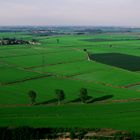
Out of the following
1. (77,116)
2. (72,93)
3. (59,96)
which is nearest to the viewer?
(77,116)

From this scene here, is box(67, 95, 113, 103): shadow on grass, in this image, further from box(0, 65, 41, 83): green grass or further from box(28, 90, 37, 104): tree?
box(0, 65, 41, 83): green grass

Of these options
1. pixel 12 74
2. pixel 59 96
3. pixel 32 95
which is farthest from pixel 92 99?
pixel 12 74

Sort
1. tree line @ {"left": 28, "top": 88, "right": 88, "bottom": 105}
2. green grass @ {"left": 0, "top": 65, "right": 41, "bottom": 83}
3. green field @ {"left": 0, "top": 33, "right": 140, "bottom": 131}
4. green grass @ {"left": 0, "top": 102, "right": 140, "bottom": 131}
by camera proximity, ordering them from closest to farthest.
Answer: green grass @ {"left": 0, "top": 102, "right": 140, "bottom": 131} < green field @ {"left": 0, "top": 33, "right": 140, "bottom": 131} < tree line @ {"left": 28, "top": 88, "right": 88, "bottom": 105} < green grass @ {"left": 0, "top": 65, "right": 41, "bottom": 83}

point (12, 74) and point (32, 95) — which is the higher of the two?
point (32, 95)

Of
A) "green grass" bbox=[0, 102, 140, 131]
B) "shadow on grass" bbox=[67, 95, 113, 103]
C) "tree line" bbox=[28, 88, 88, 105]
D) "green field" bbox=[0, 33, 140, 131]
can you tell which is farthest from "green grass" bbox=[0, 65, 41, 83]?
"green grass" bbox=[0, 102, 140, 131]

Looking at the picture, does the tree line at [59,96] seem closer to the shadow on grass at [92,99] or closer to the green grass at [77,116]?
the shadow on grass at [92,99]

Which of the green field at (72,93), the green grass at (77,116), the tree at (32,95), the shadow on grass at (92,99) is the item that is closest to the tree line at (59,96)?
the tree at (32,95)

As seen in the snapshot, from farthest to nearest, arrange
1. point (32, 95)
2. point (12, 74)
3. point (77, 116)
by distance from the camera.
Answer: point (12, 74), point (32, 95), point (77, 116)

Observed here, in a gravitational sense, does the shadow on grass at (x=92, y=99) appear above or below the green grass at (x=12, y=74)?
below

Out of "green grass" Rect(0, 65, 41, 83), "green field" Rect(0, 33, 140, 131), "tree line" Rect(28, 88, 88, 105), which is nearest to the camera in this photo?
"green field" Rect(0, 33, 140, 131)

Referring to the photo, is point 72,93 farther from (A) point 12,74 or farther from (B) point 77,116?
(A) point 12,74

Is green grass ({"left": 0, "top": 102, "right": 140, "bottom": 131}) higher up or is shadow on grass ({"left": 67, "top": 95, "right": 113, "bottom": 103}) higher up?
shadow on grass ({"left": 67, "top": 95, "right": 113, "bottom": 103})

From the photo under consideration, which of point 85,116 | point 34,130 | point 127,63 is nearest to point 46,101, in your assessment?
point 85,116

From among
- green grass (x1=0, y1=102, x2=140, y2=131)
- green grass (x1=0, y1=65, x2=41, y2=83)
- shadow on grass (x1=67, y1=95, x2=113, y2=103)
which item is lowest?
green grass (x1=0, y1=102, x2=140, y2=131)
